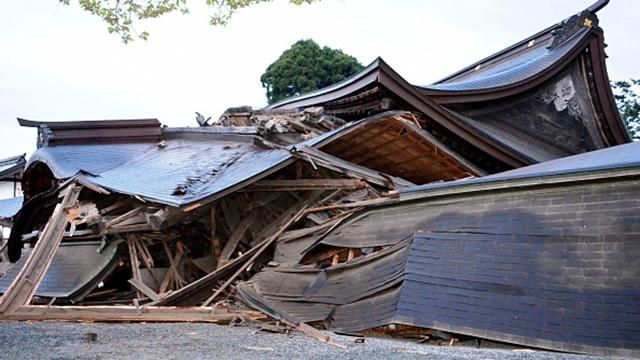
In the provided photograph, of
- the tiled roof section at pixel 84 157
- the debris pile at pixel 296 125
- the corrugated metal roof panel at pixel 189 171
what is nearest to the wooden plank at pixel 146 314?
the corrugated metal roof panel at pixel 189 171

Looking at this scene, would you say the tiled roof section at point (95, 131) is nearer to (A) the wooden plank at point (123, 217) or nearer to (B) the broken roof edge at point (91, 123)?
(B) the broken roof edge at point (91, 123)

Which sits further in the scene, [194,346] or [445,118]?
[445,118]

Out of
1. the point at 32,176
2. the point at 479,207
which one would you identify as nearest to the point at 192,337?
the point at 479,207

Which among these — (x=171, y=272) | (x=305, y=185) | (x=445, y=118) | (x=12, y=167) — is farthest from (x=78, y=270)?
(x=12, y=167)

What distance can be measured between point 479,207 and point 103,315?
419cm

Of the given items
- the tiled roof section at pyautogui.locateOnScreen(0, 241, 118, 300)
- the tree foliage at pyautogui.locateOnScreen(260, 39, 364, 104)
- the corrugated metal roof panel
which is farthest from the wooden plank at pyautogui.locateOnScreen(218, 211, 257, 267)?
the tree foliage at pyautogui.locateOnScreen(260, 39, 364, 104)

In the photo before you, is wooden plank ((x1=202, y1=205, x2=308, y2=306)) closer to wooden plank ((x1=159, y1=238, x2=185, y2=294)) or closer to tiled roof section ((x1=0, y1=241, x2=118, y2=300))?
wooden plank ((x1=159, y1=238, x2=185, y2=294))

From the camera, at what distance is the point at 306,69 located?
94.0ft

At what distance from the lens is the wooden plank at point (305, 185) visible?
27.1 feet

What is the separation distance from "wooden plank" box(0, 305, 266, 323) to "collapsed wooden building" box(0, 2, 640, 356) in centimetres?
2

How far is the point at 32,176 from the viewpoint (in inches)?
464

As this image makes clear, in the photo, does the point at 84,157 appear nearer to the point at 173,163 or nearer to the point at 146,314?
the point at 173,163

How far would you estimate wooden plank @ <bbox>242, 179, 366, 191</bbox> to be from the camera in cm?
827

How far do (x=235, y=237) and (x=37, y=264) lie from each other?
2.77 meters
